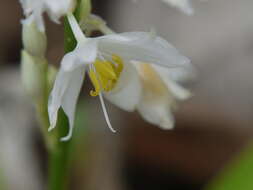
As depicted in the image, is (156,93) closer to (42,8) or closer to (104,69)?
(104,69)

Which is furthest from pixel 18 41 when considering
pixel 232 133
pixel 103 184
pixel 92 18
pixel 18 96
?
pixel 92 18

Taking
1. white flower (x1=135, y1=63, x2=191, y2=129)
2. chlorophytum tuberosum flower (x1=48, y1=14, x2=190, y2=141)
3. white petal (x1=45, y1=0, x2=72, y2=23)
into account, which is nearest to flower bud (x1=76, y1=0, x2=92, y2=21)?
chlorophytum tuberosum flower (x1=48, y1=14, x2=190, y2=141)

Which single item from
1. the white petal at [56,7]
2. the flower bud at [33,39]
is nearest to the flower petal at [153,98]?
the flower bud at [33,39]

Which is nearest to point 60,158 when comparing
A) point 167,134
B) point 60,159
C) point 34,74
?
point 60,159

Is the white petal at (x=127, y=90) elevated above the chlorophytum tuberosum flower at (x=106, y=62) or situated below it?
below

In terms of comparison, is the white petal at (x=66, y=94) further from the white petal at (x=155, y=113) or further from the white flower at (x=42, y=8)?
the white petal at (x=155, y=113)

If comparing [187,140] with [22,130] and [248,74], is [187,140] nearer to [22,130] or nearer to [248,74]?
[248,74]
